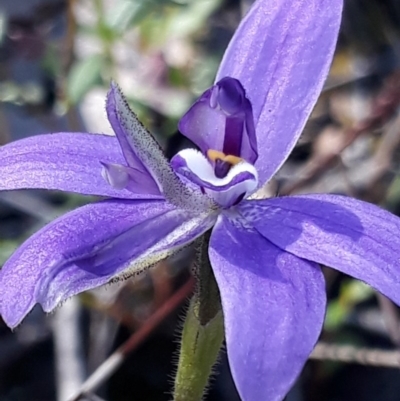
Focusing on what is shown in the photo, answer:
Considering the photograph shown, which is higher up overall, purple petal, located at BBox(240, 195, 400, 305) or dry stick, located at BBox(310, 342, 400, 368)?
purple petal, located at BBox(240, 195, 400, 305)

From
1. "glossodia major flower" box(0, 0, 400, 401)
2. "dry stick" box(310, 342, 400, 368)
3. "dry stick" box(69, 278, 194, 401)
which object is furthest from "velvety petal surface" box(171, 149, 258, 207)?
"dry stick" box(310, 342, 400, 368)

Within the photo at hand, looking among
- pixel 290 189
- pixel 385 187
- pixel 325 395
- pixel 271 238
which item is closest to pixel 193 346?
pixel 271 238

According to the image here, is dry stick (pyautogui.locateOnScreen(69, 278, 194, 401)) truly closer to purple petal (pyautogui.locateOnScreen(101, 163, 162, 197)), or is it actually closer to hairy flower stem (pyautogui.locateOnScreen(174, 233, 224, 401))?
hairy flower stem (pyautogui.locateOnScreen(174, 233, 224, 401))

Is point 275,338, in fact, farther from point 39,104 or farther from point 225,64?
point 39,104

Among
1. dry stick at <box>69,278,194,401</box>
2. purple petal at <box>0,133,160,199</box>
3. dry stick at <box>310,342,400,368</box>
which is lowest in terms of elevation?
dry stick at <box>310,342,400,368</box>

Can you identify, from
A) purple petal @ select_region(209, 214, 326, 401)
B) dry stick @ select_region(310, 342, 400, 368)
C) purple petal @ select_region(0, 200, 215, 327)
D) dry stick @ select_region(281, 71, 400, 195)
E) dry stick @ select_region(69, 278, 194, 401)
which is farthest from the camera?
dry stick @ select_region(281, 71, 400, 195)

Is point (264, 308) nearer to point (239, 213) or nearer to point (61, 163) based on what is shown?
point (239, 213)

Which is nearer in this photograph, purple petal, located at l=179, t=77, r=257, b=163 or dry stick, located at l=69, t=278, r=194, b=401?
purple petal, located at l=179, t=77, r=257, b=163
